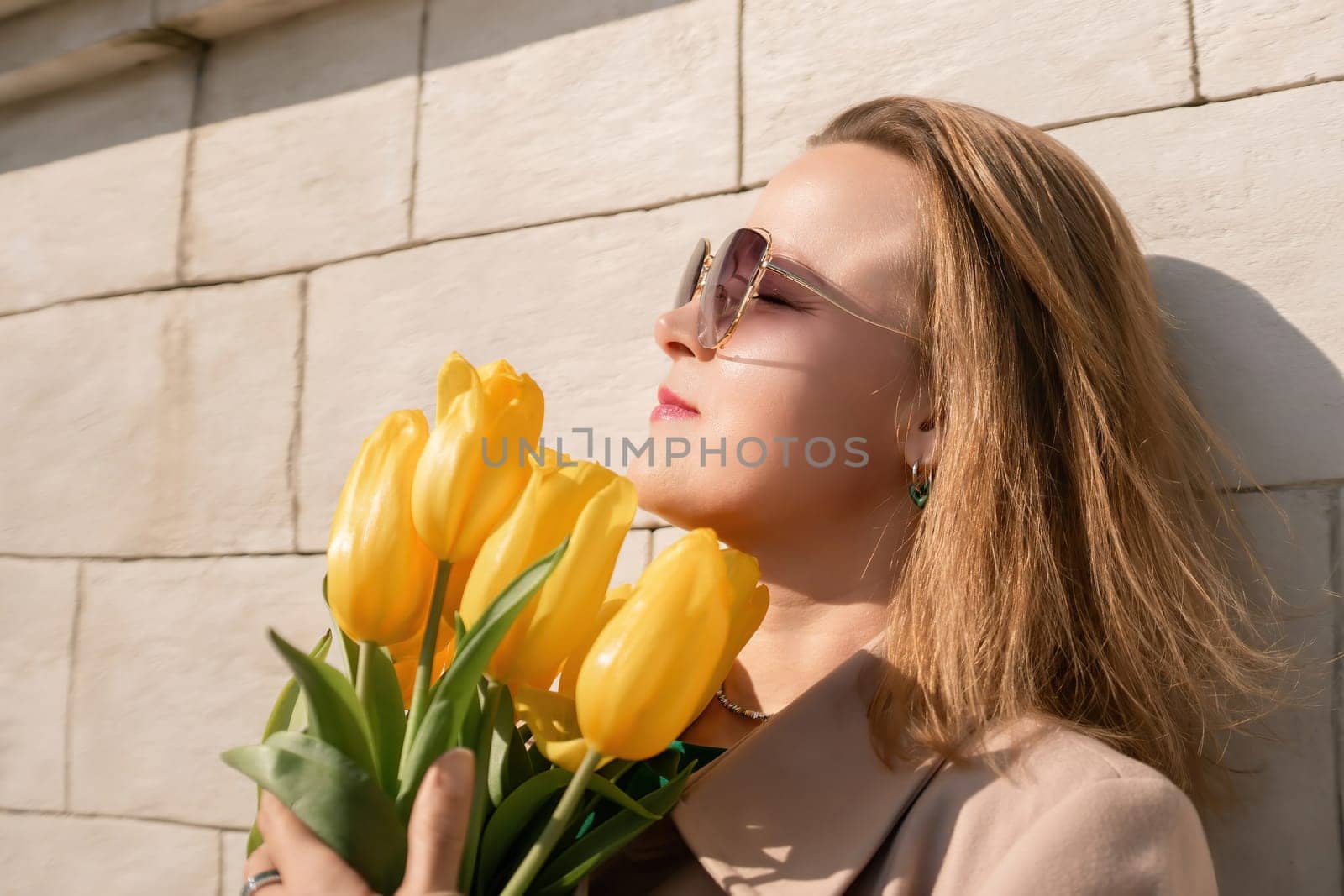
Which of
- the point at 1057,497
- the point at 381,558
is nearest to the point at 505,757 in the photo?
the point at 381,558

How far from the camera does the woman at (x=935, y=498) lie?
1.42 metres

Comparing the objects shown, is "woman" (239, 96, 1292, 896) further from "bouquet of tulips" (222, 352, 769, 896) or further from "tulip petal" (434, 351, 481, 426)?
"tulip petal" (434, 351, 481, 426)

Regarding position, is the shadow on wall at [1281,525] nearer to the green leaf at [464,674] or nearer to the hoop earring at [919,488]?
the hoop earring at [919,488]

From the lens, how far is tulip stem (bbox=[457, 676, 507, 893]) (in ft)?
3.36

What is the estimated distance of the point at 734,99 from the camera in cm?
237

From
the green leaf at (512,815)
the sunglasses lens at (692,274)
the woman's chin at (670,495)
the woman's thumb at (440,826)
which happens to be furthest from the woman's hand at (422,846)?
the sunglasses lens at (692,274)

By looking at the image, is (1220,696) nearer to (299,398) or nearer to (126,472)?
(299,398)

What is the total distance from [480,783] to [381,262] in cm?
192

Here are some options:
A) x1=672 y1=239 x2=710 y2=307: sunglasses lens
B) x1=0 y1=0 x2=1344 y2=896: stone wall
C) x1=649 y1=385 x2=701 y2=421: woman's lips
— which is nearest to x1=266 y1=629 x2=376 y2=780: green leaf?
x1=649 y1=385 x2=701 y2=421: woman's lips

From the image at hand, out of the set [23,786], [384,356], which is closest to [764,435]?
[384,356]

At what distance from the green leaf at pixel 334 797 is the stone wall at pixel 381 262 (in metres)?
1.31

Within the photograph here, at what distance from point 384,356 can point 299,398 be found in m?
0.28

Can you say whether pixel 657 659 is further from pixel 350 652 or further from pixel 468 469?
pixel 350 652

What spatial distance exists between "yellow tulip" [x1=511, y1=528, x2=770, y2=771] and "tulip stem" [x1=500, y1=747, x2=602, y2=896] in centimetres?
2
